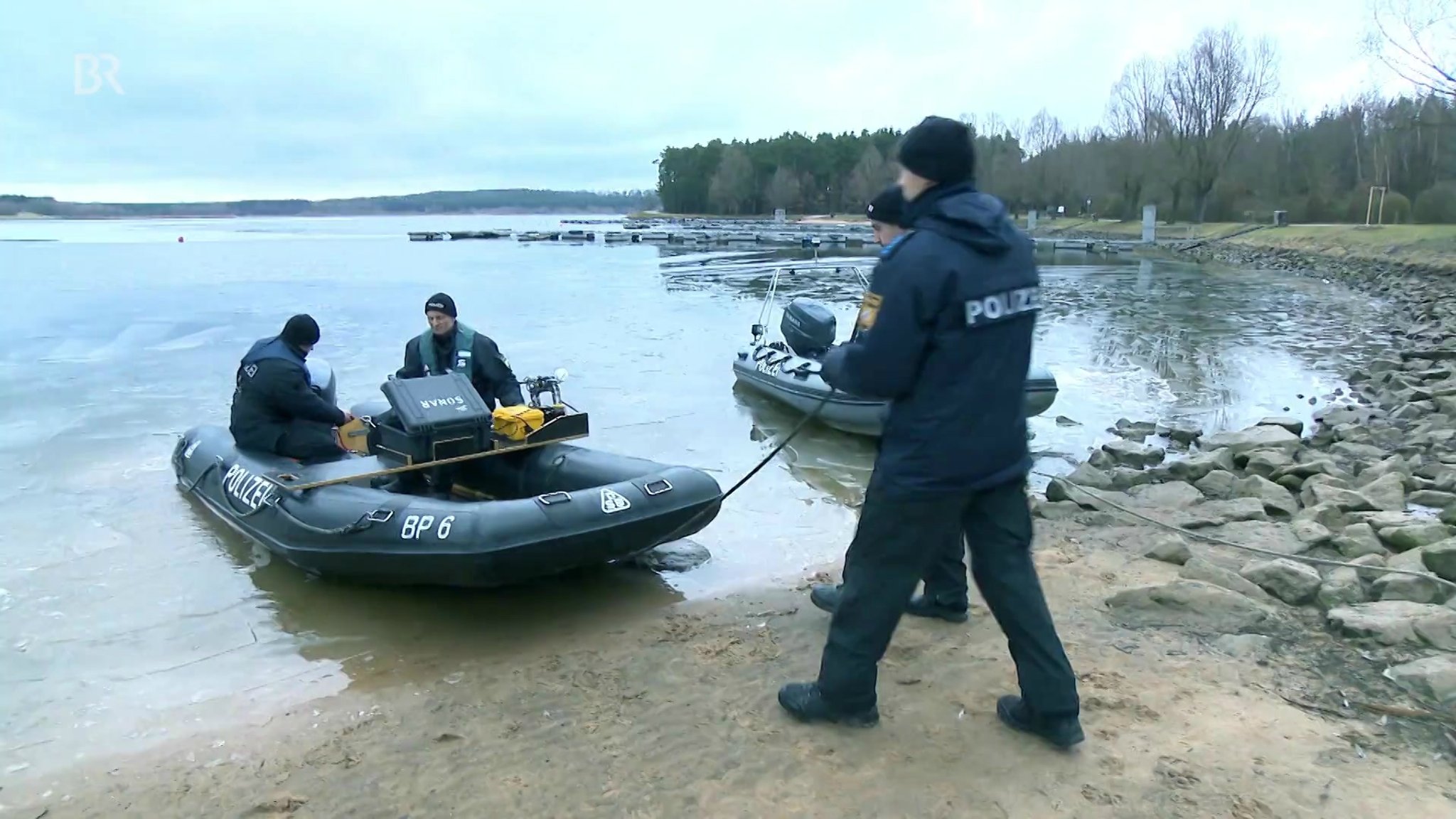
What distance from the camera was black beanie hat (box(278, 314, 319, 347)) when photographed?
5.68 m

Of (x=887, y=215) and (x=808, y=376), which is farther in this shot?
(x=808, y=376)

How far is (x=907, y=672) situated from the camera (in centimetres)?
350

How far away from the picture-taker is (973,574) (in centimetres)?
→ 288

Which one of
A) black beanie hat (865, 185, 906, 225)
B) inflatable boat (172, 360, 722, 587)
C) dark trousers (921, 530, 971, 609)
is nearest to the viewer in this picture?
black beanie hat (865, 185, 906, 225)

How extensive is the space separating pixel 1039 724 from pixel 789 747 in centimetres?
73

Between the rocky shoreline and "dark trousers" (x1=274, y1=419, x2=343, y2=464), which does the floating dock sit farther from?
"dark trousers" (x1=274, y1=419, x2=343, y2=464)

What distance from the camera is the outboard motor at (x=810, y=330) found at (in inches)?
385

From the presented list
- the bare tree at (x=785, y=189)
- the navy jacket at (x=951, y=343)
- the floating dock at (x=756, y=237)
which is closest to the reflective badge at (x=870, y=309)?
the navy jacket at (x=951, y=343)

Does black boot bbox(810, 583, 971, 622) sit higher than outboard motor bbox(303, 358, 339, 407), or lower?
lower

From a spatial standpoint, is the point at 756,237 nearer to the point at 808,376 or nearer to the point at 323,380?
the point at 808,376

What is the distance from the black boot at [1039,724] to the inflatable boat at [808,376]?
5.03 m

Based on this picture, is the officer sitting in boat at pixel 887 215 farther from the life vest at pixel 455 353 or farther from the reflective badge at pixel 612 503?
the life vest at pixel 455 353

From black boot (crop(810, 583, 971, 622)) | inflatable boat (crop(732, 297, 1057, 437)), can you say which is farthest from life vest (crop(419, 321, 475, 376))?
inflatable boat (crop(732, 297, 1057, 437))

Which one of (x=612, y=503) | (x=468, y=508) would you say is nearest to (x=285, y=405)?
(x=468, y=508)
